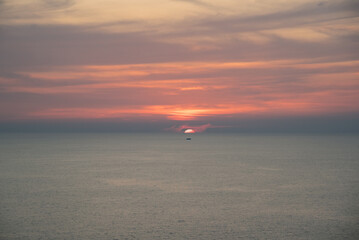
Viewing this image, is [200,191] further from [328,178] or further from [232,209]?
[328,178]

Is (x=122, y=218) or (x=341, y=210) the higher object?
(x=122, y=218)

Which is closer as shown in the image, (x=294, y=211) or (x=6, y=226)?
(x=6, y=226)

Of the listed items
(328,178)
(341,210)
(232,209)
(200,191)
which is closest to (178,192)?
(200,191)

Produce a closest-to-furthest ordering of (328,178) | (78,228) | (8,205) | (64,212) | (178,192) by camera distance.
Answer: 1. (78,228)
2. (64,212)
3. (8,205)
4. (178,192)
5. (328,178)

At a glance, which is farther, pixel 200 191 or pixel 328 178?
pixel 328 178

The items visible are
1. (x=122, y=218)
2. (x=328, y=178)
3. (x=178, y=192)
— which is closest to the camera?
(x=122, y=218)

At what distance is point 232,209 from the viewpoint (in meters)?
29.3

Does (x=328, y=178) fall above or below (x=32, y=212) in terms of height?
below

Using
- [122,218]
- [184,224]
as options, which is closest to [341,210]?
[184,224]

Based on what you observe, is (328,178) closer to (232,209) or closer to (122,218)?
(232,209)

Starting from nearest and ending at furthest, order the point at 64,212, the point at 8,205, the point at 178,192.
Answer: the point at 64,212 < the point at 8,205 < the point at 178,192

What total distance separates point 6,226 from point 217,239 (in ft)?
43.1

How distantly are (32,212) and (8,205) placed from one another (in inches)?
166

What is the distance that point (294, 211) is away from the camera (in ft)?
94.3
